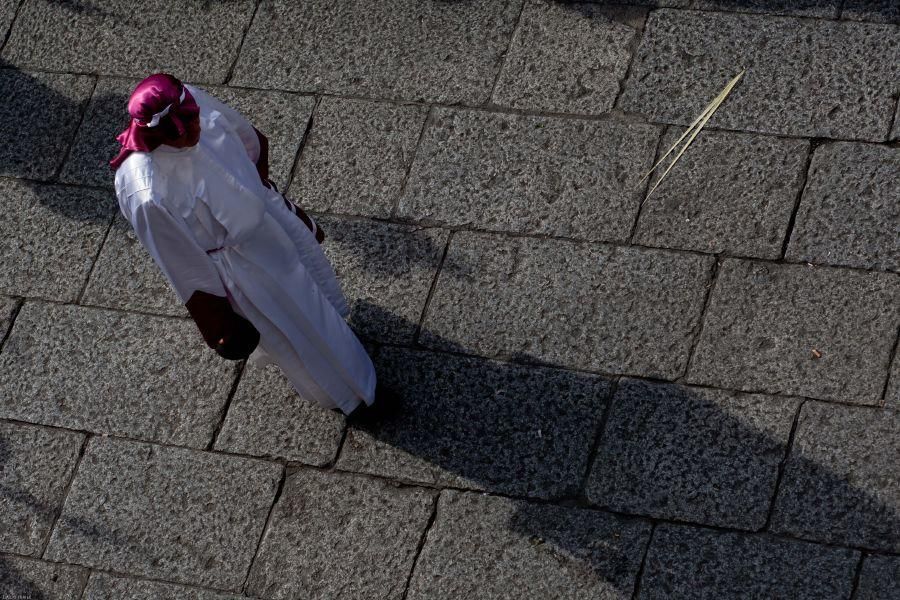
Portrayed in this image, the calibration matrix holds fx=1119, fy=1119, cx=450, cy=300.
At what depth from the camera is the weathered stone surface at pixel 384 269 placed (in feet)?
15.0

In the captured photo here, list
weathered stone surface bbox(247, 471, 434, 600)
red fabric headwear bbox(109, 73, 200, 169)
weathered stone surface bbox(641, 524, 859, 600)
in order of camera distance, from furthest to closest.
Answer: weathered stone surface bbox(247, 471, 434, 600) → weathered stone surface bbox(641, 524, 859, 600) → red fabric headwear bbox(109, 73, 200, 169)

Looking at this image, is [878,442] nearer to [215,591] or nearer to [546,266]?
[546,266]

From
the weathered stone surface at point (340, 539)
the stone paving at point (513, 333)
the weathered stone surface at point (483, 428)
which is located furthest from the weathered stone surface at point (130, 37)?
the weathered stone surface at point (340, 539)

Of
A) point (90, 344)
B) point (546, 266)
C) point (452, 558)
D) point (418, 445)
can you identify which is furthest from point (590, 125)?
point (90, 344)

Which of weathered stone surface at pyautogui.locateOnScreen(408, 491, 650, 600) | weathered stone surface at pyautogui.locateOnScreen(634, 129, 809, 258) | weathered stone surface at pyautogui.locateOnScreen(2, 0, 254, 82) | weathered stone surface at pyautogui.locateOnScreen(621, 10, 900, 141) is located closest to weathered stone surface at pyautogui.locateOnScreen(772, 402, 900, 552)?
weathered stone surface at pyautogui.locateOnScreen(408, 491, 650, 600)

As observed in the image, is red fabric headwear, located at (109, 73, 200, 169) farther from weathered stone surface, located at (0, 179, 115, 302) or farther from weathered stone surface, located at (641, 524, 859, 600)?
weathered stone surface, located at (641, 524, 859, 600)

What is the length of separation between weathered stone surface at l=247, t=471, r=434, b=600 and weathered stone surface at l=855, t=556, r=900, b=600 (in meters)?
1.52

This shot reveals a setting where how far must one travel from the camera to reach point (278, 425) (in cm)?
446

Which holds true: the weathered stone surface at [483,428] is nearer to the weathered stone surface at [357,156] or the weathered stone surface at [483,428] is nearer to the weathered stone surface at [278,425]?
the weathered stone surface at [278,425]

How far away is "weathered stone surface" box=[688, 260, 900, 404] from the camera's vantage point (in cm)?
404

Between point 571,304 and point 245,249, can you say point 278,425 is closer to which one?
point 245,249

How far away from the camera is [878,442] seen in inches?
153

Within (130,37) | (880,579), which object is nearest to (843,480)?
(880,579)

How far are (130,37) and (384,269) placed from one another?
6.80 feet
